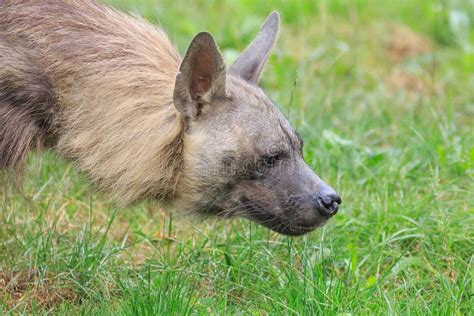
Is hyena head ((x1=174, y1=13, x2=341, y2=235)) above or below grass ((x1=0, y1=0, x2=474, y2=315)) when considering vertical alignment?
above

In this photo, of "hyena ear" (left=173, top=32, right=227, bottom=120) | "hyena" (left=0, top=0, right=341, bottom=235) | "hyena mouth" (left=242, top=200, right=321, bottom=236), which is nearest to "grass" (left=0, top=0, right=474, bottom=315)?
"hyena mouth" (left=242, top=200, right=321, bottom=236)

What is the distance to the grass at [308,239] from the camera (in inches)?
187

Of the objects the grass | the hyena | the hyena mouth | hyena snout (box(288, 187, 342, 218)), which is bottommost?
the grass

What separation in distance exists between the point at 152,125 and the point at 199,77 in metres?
0.31

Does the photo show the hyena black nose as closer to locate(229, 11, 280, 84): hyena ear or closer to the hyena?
the hyena

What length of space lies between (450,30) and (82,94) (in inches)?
Answer: 202

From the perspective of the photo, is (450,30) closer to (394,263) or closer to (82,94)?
(394,263)

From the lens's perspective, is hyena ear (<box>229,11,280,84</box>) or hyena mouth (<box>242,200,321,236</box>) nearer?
hyena mouth (<box>242,200,321,236</box>)

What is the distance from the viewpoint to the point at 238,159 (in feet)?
15.2

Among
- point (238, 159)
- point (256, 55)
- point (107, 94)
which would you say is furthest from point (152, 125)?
point (256, 55)

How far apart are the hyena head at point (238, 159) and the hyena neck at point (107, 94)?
98 mm

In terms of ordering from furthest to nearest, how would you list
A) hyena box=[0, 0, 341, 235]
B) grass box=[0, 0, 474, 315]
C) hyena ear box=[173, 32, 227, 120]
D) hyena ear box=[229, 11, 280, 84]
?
hyena ear box=[229, 11, 280, 84], grass box=[0, 0, 474, 315], hyena box=[0, 0, 341, 235], hyena ear box=[173, 32, 227, 120]

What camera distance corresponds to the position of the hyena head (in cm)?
461

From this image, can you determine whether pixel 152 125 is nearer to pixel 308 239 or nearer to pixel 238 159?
pixel 238 159
